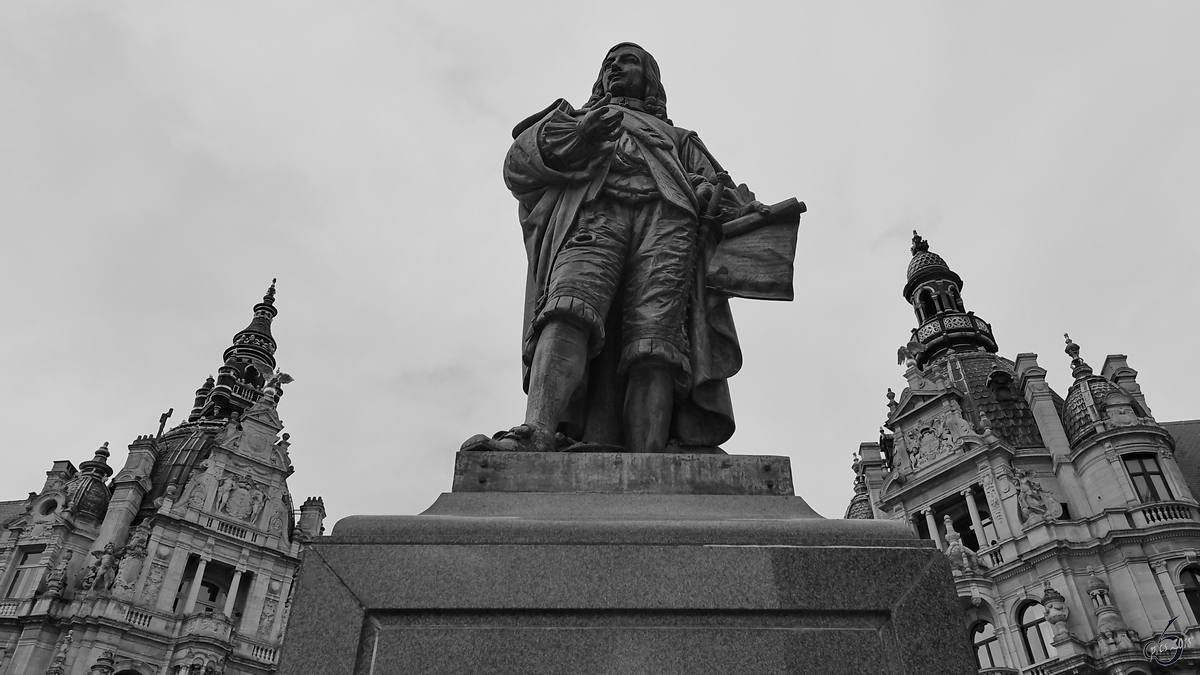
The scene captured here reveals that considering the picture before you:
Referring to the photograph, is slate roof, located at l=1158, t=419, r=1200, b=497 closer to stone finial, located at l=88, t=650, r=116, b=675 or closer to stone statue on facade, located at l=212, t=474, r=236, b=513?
stone statue on facade, located at l=212, t=474, r=236, b=513

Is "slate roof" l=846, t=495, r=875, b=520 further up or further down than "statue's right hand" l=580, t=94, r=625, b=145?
further up

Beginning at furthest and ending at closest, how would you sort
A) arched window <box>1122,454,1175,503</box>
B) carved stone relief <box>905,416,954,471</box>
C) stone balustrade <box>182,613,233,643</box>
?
1. stone balustrade <box>182,613,233,643</box>
2. carved stone relief <box>905,416,954,471</box>
3. arched window <box>1122,454,1175,503</box>

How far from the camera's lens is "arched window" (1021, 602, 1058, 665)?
25.2 meters

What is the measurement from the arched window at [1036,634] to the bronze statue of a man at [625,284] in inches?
996

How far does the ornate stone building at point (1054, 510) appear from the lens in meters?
24.4

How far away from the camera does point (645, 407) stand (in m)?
4.55

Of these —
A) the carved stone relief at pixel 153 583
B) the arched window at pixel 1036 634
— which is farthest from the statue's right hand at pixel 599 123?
the carved stone relief at pixel 153 583

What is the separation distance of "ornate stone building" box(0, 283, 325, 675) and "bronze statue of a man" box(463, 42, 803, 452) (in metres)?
30.3

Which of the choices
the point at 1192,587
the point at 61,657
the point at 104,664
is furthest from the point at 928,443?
the point at 61,657

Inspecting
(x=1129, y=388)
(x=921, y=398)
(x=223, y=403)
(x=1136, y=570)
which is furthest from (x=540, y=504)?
(x=223, y=403)

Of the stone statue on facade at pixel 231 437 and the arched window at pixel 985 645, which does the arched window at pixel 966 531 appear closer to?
the arched window at pixel 985 645

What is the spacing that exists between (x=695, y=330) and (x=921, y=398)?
30.8 m

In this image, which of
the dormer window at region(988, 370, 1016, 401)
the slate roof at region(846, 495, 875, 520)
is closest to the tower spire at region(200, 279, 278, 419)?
the slate roof at region(846, 495, 875, 520)

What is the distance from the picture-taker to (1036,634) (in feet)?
84.8
